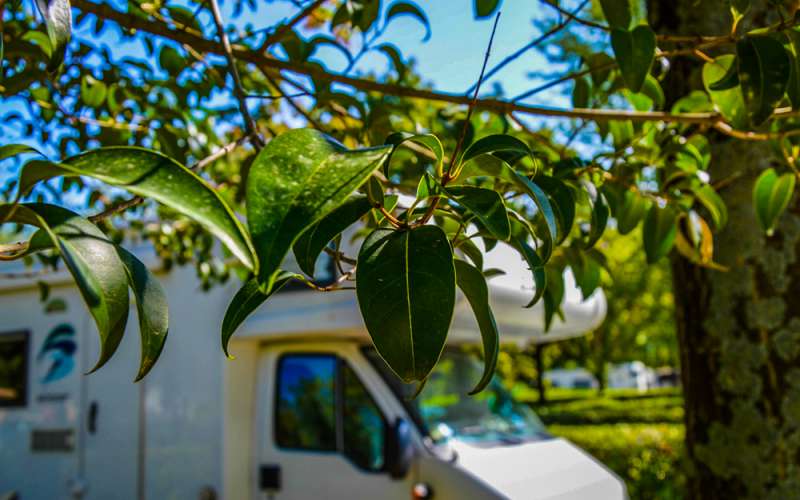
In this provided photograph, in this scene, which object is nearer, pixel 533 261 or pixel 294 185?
pixel 294 185

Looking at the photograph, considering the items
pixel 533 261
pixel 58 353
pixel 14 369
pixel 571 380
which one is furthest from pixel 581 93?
pixel 571 380

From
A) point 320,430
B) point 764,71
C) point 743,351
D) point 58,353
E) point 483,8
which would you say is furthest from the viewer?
point 58,353

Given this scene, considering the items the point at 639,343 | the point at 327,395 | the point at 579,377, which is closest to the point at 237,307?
the point at 327,395

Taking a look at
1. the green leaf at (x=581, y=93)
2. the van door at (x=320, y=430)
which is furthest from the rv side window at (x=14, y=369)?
the green leaf at (x=581, y=93)

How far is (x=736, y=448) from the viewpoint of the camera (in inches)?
101

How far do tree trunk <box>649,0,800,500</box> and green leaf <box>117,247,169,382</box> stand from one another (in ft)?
7.28

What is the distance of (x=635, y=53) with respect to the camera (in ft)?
4.37

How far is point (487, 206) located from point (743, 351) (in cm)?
215

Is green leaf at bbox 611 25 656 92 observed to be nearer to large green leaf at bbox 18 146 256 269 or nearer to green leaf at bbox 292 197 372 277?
green leaf at bbox 292 197 372 277

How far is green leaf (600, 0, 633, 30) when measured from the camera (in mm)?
1354

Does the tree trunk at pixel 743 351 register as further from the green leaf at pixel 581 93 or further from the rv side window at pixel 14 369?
the rv side window at pixel 14 369

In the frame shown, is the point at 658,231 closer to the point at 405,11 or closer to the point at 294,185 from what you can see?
the point at 405,11

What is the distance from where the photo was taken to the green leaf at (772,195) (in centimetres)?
179

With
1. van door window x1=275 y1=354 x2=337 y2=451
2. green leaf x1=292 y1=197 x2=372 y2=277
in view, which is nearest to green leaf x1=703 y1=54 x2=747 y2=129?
green leaf x1=292 y1=197 x2=372 y2=277
